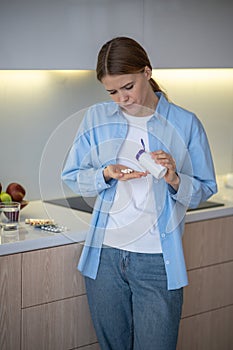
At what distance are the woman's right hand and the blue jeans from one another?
26 cm

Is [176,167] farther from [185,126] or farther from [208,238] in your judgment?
[208,238]

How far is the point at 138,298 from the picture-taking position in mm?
2307

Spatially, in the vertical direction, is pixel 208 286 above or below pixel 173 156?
below

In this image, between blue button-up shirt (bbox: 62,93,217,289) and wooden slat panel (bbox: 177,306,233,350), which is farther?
wooden slat panel (bbox: 177,306,233,350)

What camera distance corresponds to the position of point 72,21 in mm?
2588

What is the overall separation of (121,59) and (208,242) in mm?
1057

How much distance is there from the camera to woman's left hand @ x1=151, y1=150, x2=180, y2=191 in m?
2.11

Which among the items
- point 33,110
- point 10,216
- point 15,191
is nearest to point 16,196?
point 15,191

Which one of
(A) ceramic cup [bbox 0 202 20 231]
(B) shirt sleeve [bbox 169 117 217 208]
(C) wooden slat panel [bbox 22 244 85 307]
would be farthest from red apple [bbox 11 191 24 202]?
(B) shirt sleeve [bbox 169 117 217 208]

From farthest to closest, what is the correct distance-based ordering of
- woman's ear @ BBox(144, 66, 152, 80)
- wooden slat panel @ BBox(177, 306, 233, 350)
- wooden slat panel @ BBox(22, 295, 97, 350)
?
1. wooden slat panel @ BBox(177, 306, 233, 350)
2. wooden slat panel @ BBox(22, 295, 97, 350)
3. woman's ear @ BBox(144, 66, 152, 80)

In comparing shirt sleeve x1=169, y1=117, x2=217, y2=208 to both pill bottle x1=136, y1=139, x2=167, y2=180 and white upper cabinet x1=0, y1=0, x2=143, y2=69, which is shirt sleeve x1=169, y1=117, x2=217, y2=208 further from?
white upper cabinet x1=0, y1=0, x2=143, y2=69

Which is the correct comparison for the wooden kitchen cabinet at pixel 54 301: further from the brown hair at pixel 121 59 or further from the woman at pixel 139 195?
the brown hair at pixel 121 59

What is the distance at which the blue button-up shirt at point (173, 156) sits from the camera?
7.39ft

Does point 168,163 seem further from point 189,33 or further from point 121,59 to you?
point 189,33
